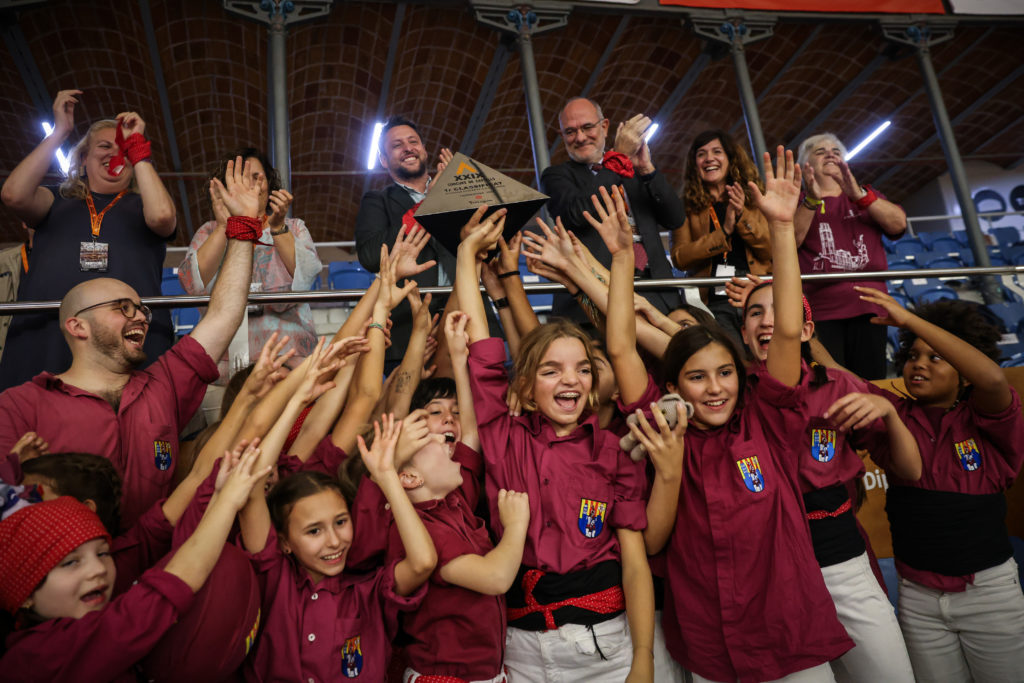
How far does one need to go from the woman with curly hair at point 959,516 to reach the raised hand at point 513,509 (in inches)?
49.9

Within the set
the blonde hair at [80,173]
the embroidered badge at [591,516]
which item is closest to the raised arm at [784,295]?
the embroidered badge at [591,516]

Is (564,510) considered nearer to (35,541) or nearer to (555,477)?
(555,477)

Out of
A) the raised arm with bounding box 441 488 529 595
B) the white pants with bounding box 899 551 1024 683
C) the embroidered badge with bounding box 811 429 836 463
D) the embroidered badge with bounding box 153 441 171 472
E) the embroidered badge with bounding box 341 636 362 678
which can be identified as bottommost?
the white pants with bounding box 899 551 1024 683

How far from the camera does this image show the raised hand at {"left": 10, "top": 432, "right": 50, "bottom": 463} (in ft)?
5.70

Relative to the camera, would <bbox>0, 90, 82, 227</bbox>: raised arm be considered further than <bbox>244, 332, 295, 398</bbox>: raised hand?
Yes

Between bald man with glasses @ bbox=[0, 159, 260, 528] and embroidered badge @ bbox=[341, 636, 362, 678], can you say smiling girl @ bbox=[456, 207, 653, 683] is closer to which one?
embroidered badge @ bbox=[341, 636, 362, 678]

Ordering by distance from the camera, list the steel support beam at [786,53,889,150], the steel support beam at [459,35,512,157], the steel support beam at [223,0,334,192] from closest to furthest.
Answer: the steel support beam at [223,0,334,192] → the steel support beam at [459,35,512,157] → the steel support beam at [786,53,889,150]

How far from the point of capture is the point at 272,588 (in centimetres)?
162

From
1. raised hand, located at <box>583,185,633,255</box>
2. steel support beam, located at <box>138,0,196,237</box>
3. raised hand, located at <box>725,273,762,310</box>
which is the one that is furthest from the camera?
steel support beam, located at <box>138,0,196,237</box>

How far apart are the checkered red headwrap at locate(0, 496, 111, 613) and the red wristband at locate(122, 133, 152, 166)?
5.09ft

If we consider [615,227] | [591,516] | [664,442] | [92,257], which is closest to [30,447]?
[92,257]

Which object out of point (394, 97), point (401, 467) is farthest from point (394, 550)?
point (394, 97)

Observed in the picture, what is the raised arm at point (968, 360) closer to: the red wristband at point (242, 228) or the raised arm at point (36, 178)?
the red wristband at point (242, 228)

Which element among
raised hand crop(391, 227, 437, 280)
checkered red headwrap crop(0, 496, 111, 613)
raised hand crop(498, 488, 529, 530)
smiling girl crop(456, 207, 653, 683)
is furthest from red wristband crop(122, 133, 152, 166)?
raised hand crop(498, 488, 529, 530)
